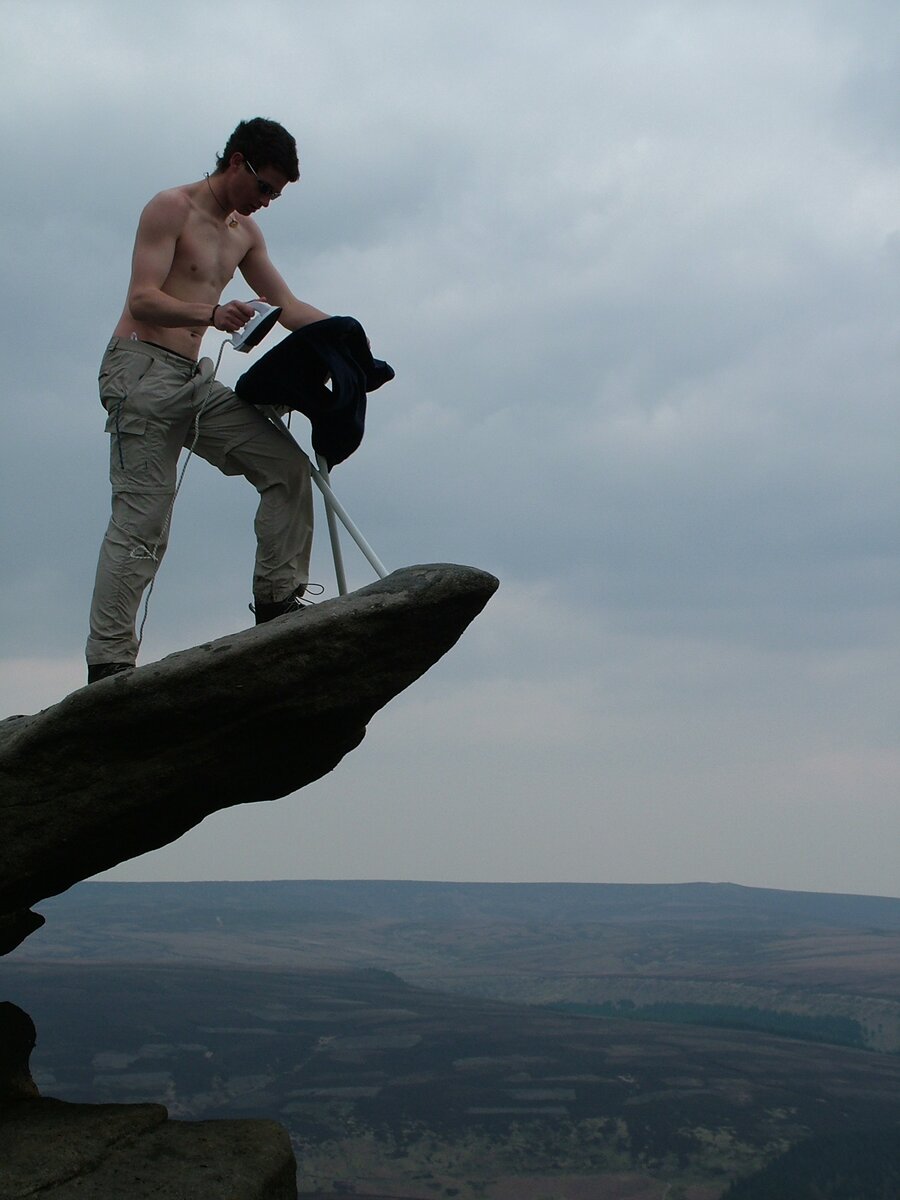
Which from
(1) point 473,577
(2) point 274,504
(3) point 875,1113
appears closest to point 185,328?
(2) point 274,504

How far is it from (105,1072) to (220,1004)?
103 feet

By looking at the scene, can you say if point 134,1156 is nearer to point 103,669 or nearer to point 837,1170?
point 103,669

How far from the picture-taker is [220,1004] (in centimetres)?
13375

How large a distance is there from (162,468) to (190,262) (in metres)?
1.56

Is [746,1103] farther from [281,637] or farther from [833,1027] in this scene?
[281,637]

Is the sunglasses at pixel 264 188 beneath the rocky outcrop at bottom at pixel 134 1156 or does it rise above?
above

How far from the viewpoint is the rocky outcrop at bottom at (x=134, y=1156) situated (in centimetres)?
776

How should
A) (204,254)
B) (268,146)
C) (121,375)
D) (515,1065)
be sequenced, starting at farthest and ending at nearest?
(515,1065)
(204,254)
(121,375)
(268,146)

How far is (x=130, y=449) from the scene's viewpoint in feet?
26.1

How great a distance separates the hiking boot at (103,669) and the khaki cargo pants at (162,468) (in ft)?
0.13

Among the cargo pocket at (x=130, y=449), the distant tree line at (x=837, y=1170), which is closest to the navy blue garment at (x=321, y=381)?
the cargo pocket at (x=130, y=449)

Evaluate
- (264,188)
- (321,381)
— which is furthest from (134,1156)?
(264,188)

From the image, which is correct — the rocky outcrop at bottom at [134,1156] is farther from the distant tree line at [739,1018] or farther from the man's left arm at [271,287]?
the distant tree line at [739,1018]

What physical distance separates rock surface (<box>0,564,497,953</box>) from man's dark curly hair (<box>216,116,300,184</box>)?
119 inches
